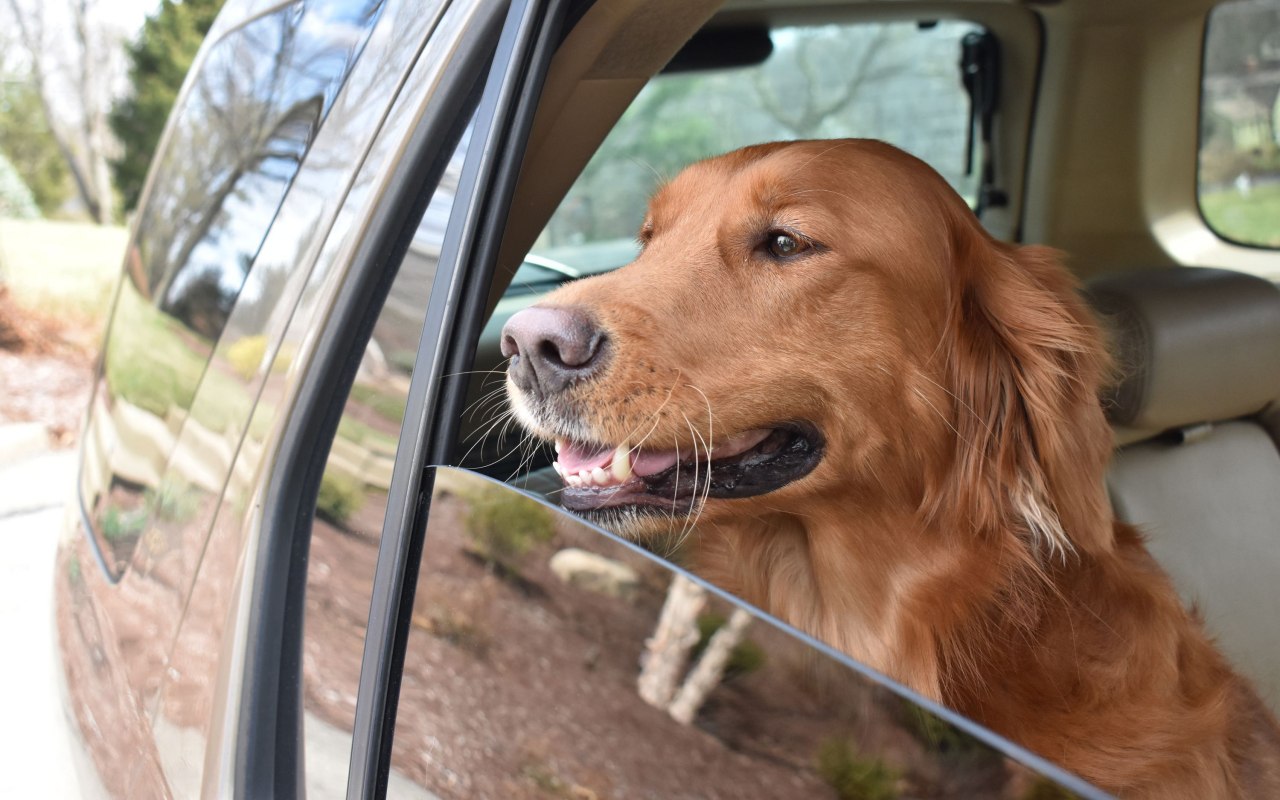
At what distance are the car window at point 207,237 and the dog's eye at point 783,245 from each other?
814 millimetres

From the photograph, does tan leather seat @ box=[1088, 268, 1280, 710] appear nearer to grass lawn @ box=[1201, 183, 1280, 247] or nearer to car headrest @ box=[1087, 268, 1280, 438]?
car headrest @ box=[1087, 268, 1280, 438]

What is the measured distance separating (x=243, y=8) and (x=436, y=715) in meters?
1.20

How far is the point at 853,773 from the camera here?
0.86m

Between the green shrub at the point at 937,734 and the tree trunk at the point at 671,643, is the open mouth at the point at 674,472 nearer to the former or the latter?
the tree trunk at the point at 671,643

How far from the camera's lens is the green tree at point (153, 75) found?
215 centimetres

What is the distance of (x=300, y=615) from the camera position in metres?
1.59

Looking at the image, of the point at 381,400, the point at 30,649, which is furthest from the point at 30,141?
the point at 381,400

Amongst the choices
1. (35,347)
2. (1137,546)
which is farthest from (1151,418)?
(35,347)

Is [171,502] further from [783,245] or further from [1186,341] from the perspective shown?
[1186,341]

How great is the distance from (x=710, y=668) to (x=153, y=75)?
115 inches

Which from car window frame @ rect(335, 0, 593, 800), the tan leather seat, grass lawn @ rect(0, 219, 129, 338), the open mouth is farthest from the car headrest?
grass lawn @ rect(0, 219, 129, 338)

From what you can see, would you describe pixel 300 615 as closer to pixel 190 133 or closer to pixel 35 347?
pixel 190 133

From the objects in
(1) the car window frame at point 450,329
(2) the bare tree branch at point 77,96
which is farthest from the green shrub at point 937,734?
(2) the bare tree branch at point 77,96

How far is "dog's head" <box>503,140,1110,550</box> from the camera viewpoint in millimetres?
1752
